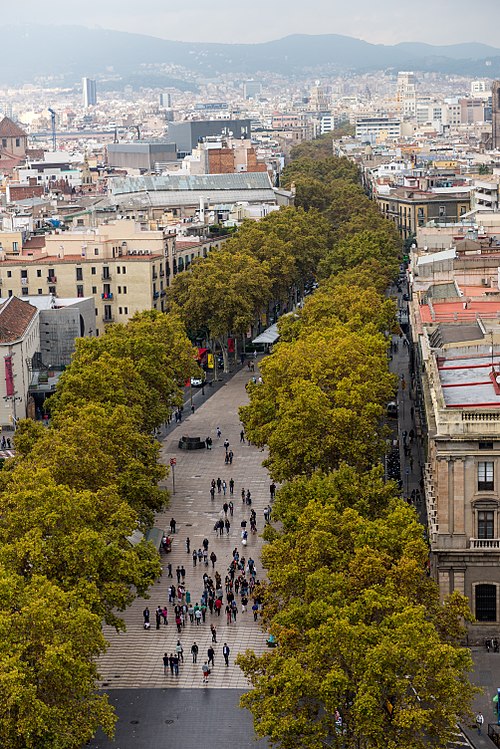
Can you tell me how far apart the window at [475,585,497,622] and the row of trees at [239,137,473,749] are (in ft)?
16.9

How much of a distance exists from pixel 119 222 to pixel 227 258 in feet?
37.9

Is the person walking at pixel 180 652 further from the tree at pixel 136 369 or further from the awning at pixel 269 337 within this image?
the awning at pixel 269 337

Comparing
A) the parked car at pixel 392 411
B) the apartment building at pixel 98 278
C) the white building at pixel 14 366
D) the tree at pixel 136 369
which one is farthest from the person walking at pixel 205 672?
the apartment building at pixel 98 278

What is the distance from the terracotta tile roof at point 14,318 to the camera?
104 metres

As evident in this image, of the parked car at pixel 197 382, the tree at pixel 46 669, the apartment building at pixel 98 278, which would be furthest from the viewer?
the apartment building at pixel 98 278

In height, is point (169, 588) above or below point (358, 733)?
below

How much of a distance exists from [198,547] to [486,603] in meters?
17.2

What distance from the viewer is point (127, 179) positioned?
200 meters

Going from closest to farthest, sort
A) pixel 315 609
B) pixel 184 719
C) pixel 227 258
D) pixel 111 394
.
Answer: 1. pixel 315 609
2. pixel 184 719
3. pixel 111 394
4. pixel 227 258

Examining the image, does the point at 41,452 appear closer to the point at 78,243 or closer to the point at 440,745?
the point at 440,745

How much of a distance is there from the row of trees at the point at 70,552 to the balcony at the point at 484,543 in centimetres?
1250

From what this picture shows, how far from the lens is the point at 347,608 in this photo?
4650 cm

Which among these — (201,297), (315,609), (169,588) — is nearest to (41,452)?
(169,588)

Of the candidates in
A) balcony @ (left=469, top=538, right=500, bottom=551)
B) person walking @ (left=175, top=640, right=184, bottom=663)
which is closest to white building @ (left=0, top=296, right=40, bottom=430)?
person walking @ (left=175, top=640, right=184, bottom=663)
